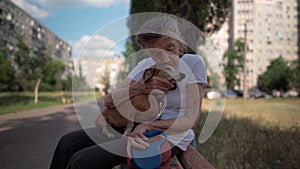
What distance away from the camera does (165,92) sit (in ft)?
4.60

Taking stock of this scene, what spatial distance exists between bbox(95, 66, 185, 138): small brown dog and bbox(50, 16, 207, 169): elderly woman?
3cm

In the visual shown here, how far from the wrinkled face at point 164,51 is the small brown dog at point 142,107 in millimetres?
39

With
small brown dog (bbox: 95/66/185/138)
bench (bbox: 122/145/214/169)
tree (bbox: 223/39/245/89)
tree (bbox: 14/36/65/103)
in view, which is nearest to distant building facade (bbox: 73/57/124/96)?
small brown dog (bbox: 95/66/185/138)

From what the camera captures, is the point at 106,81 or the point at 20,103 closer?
the point at 106,81

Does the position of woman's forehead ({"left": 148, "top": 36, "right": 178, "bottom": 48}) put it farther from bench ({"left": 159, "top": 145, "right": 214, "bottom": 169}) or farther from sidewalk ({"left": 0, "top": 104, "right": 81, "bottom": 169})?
sidewalk ({"left": 0, "top": 104, "right": 81, "bottom": 169})

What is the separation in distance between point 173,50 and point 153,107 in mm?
324

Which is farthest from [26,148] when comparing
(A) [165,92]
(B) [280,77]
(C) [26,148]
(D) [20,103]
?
(B) [280,77]

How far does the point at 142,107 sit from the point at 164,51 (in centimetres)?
31

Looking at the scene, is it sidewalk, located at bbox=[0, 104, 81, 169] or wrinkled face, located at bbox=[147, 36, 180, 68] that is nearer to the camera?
wrinkled face, located at bbox=[147, 36, 180, 68]

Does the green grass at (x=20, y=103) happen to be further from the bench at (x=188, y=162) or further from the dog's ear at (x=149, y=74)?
the bench at (x=188, y=162)

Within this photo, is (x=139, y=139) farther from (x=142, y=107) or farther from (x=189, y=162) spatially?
(x=189, y=162)

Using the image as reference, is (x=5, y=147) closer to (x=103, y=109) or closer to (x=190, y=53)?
(x=103, y=109)

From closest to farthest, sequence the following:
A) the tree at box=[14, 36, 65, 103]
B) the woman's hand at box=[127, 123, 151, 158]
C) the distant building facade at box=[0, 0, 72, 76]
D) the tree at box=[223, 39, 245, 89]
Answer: the woman's hand at box=[127, 123, 151, 158]
the tree at box=[14, 36, 65, 103]
the tree at box=[223, 39, 245, 89]
the distant building facade at box=[0, 0, 72, 76]

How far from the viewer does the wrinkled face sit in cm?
128
